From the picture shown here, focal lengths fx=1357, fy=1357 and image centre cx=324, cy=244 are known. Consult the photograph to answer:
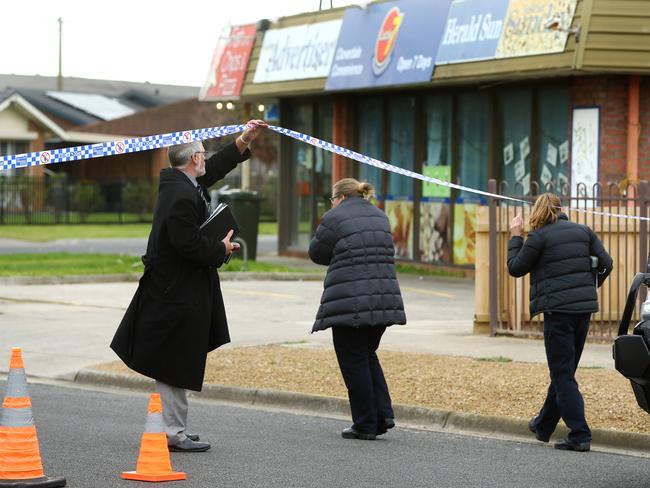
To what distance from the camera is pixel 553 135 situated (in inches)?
834

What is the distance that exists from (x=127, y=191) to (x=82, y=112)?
38.9 feet

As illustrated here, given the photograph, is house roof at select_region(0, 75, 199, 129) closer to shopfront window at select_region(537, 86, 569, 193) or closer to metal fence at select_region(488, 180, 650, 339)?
shopfront window at select_region(537, 86, 569, 193)

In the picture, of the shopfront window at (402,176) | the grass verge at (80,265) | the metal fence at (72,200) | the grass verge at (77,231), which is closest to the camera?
the grass verge at (80,265)

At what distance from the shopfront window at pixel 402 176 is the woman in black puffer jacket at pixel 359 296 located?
49.0 ft

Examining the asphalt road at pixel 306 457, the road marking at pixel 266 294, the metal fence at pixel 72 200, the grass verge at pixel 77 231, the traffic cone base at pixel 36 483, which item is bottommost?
the asphalt road at pixel 306 457

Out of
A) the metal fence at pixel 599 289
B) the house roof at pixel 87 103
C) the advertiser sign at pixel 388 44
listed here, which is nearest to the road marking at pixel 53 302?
the metal fence at pixel 599 289

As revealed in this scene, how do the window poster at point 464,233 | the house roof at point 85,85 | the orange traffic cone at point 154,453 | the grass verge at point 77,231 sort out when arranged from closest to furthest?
the orange traffic cone at point 154,453 < the window poster at point 464,233 < the grass verge at point 77,231 < the house roof at point 85,85

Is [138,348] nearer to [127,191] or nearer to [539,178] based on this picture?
[539,178]

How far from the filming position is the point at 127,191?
46.5m

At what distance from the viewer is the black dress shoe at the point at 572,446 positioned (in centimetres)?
906

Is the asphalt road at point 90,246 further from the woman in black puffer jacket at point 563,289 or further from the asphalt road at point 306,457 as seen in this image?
the woman in black puffer jacket at point 563,289

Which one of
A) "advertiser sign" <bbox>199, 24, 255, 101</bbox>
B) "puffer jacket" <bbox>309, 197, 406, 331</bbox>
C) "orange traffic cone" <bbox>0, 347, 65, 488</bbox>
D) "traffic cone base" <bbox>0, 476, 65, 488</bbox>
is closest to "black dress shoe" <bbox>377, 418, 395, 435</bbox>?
"puffer jacket" <bbox>309, 197, 406, 331</bbox>

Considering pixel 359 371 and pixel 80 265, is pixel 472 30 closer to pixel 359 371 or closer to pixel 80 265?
pixel 80 265

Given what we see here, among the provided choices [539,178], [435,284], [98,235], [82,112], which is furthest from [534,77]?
[82,112]
